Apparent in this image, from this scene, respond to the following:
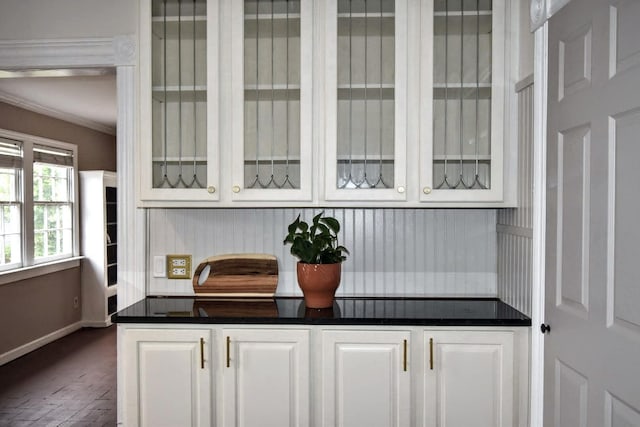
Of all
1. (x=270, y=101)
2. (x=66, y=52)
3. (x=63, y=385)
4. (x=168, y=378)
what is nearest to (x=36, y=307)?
(x=63, y=385)

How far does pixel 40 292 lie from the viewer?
17.5ft

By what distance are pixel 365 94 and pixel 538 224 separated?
894 mm

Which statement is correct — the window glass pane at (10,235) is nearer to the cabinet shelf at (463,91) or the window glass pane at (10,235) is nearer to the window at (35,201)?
the window at (35,201)

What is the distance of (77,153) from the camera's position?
615 cm

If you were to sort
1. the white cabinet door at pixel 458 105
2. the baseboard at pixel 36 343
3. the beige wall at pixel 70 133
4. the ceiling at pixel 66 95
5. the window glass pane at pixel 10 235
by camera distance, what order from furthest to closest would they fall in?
the beige wall at pixel 70 133, the window glass pane at pixel 10 235, the baseboard at pixel 36 343, the ceiling at pixel 66 95, the white cabinet door at pixel 458 105

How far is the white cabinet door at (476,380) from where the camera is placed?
7.07 feet

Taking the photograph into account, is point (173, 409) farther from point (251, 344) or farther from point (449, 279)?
point (449, 279)

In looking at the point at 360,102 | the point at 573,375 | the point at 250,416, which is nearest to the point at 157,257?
the point at 250,416

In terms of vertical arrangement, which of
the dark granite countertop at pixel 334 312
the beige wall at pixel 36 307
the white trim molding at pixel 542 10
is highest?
the white trim molding at pixel 542 10

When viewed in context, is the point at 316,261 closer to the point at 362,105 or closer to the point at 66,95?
the point at 362,105

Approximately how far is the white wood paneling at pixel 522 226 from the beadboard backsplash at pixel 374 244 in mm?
173

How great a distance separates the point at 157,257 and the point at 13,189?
3.16m

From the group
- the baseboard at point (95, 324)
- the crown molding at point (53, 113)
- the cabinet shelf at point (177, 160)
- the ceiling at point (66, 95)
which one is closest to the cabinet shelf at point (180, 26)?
the cabinet shelf at point (177, 160)

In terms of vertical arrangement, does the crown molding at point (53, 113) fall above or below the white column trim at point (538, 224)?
above
